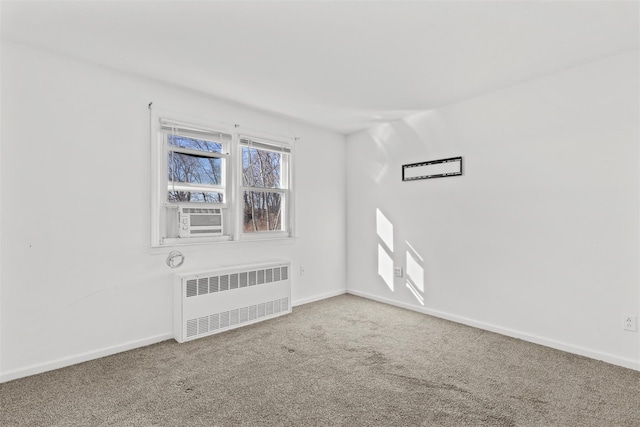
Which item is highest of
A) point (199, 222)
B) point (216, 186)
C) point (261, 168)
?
point (261, 168)

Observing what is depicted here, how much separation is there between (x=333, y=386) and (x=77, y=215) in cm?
252

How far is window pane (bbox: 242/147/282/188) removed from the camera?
3893 millimetres

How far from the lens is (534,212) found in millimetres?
3062

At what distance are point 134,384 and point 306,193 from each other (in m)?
2.90

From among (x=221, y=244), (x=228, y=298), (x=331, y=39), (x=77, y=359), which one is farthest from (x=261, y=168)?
(x=77, y=359)

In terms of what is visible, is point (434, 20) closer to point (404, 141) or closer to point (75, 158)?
point (404, 141)

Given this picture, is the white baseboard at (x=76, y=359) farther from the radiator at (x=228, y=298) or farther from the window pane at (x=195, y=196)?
the window pane at (x=195, y=196)

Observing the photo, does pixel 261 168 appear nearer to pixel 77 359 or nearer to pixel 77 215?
pixel 77 215

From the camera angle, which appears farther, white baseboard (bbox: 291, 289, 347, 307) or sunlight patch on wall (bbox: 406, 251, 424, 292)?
white baseboard (bbox: 291, 289, 347, 307)

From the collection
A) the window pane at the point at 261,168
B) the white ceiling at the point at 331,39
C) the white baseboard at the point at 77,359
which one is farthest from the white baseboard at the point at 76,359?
the white ceiling at the point at 331,39

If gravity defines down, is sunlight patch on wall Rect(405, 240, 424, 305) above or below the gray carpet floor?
above

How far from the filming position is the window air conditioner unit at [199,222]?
322cm

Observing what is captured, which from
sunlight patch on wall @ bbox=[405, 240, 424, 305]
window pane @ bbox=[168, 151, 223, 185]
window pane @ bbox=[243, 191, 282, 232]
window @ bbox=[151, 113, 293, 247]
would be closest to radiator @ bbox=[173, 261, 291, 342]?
window @ bbox=[151, 113, 293, 247]

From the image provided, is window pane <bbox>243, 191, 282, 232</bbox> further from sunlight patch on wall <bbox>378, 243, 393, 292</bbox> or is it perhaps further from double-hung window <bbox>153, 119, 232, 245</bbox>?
sunlight patch on wall <bbox>378, 243, 393, 292</bbox>
